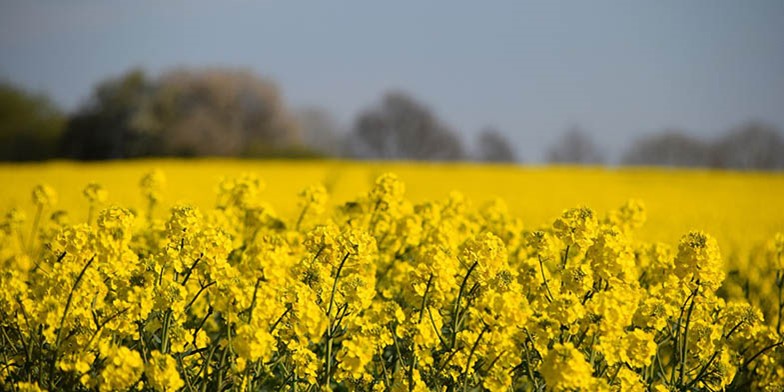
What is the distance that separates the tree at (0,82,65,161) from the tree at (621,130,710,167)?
142ft

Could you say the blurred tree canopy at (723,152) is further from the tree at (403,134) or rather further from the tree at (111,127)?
the tree at (111,127)

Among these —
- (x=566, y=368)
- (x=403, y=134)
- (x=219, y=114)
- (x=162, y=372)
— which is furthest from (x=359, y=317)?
(x=403, y=134)

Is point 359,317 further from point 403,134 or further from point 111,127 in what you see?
point 403,134

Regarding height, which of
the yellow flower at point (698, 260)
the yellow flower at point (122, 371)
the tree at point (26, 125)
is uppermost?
the tree at point (26, 125)

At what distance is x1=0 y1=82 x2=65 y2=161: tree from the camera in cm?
4578

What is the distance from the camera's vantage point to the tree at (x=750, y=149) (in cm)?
6150

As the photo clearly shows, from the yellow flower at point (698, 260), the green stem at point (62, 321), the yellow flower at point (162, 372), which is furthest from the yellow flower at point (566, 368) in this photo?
the green stem at point (62, 321)

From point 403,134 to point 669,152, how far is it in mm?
23557

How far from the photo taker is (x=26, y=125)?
159ft

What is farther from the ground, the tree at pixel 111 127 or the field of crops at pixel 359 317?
the tree at pixel 111 127

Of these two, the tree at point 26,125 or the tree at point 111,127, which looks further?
the tree at point 26,125

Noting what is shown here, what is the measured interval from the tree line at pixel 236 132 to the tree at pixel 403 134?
0.26 ft

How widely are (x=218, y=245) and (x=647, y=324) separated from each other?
6.65ft

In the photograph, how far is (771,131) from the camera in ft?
215
